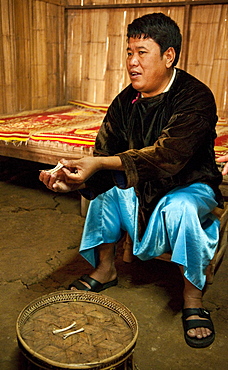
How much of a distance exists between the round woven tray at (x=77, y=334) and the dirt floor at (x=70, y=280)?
17 cm

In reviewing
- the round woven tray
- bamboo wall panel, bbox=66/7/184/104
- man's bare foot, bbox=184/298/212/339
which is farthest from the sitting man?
bamboo wall panel, bbox=66/7/184/104

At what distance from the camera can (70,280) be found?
280 cm

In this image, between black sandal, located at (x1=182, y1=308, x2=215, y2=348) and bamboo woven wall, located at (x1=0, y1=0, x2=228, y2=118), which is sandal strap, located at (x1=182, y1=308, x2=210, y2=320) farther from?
bamboo woven wall, located at (x1=0, y1=0, x2=228, y2=118)

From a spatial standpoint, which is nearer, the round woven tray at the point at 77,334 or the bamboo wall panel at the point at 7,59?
the round woven tray at the point at 77,334

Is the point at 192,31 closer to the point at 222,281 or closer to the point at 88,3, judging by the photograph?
the point at 88,3

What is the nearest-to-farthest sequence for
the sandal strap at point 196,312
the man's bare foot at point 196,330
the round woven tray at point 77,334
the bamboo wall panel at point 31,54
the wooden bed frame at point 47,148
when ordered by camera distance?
the round woven tray at point 77,334, the man's bare foot at point 196,330, the sandal strap at point 196,312, the wooden bed frame at point 47,148, the bamboo wall panel at point 31,54

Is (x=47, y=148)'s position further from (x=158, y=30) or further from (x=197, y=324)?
(x=197, y=324)

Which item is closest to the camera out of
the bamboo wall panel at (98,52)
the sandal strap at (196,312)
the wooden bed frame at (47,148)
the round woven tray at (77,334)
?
the round woven tray at (77,334)

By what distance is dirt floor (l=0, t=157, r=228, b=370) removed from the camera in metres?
2.10

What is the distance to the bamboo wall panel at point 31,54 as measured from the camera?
5.30 m

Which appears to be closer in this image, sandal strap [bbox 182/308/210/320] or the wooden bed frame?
sandal strap [bbox 182/308/210/320]

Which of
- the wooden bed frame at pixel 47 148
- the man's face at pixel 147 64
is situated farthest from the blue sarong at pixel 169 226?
the wooden bed frame at pixel 47 148

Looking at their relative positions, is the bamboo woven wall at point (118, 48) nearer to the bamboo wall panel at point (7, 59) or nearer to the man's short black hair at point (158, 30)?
the bamboo wall panel at point (7, 59)

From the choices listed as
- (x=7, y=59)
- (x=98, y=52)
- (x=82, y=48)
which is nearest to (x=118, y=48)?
(x=98, y=52)
